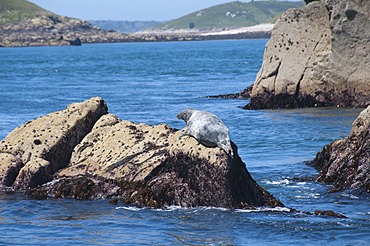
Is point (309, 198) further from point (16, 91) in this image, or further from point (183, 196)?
point (16, 91)

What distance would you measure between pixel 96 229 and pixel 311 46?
1877cm

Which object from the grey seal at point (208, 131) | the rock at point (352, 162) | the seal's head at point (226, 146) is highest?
the grey seal at point (208, 131)

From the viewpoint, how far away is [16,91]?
46.5 metres

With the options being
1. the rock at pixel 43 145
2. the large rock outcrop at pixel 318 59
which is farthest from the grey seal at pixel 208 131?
the large rock outcrop at pixel 318 59

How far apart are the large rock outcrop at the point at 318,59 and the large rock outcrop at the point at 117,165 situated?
44.9 feet

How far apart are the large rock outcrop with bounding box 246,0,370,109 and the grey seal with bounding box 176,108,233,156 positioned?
14996 millimetres

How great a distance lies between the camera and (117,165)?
1666cm

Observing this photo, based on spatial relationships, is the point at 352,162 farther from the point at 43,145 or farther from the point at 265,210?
the point at 43,145

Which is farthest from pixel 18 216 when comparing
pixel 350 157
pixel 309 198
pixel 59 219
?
pixel 350 157

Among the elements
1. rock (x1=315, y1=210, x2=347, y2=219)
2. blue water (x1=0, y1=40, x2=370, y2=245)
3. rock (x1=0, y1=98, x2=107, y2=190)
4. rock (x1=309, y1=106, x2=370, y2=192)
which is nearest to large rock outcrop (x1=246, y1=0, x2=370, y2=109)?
blue water (x1=0, y1=40, x2=370, y2=245)

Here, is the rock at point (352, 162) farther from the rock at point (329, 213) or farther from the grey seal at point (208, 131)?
the grey seal at point (208, 131)

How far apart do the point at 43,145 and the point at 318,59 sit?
1572 cm

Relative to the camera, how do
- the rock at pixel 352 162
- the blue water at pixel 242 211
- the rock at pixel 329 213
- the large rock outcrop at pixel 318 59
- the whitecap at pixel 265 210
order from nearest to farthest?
the blue water at pixel 242 211 < the rock at pixel 329 213 < the whitecap at pixel 265 210 < the rock at pixel 352 162 < the large rock outcrop at pixel 318 59

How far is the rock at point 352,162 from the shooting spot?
16.9 meters
